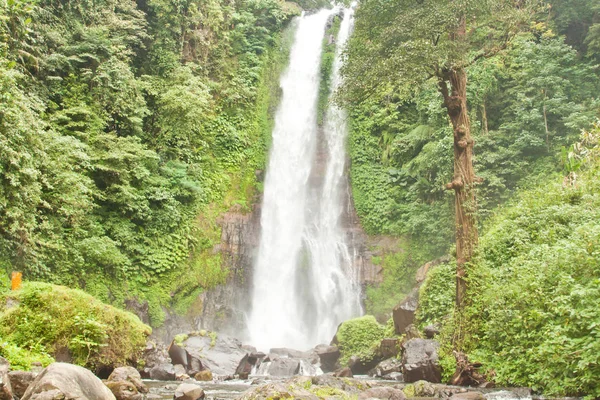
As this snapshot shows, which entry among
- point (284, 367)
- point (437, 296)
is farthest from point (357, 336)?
point (437, 296)

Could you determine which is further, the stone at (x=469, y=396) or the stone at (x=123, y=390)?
the stone at (x=123, y=390)

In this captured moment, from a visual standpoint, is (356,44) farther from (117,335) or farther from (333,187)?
(333,187)

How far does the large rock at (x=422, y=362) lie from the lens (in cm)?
922

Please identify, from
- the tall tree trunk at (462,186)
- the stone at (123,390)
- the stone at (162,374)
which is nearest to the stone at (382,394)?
the tall tree trunk at (462,186)

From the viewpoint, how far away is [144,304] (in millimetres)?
15750

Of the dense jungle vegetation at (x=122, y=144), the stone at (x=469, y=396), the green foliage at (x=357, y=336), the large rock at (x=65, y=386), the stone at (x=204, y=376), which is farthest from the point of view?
the green foliage at (x=357, y=336)

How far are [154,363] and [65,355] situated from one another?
2.29 m

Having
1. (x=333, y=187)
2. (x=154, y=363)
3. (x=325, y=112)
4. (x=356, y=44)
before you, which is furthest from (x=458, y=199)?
(x=325, y=112)

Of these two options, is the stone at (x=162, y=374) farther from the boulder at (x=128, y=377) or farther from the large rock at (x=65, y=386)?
the large rock at (x=65, y=386)

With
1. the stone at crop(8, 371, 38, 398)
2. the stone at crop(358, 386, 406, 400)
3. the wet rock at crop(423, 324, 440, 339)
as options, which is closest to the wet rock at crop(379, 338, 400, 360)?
the wet rock at crop(423, 324, 440, 339)

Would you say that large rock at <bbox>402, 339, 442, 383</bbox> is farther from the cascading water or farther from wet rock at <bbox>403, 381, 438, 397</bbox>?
the cascading water

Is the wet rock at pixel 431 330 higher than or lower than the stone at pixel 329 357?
higher

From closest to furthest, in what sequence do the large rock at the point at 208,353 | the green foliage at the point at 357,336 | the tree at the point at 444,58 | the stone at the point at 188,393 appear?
1. the stone at the point at 188,393
2. the tree at the point at 444,58
3. the large rock at the point at 208,353
4. the green foliage at the point at 357,336

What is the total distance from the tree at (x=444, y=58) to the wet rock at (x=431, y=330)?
151 cm
